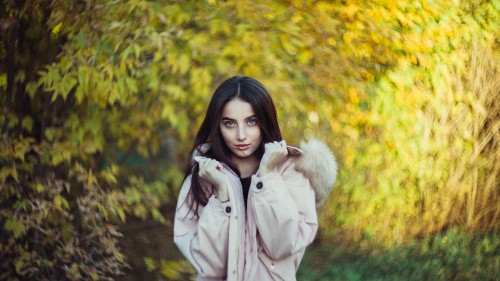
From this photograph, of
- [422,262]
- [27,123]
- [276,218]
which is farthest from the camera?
[422,262]

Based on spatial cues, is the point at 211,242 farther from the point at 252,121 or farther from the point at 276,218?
the point at 252,121

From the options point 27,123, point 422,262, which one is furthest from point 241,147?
point 422,262

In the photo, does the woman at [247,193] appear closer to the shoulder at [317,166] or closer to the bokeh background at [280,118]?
the shoulder at [317,166]

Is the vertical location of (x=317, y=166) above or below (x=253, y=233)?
above

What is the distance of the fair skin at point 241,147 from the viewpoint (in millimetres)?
2211

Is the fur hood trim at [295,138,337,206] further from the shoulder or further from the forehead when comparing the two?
the forehead

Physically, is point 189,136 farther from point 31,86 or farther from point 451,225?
point 451,225

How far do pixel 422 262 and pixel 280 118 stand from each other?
1.70 m

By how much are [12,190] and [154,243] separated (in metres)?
1.08

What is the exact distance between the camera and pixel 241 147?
7.59ft

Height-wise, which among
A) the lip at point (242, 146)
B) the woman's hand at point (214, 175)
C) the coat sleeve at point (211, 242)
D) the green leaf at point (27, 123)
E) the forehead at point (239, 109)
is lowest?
the coat sleeve at point (211, 242)

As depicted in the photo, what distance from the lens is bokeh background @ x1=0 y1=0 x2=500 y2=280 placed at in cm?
377

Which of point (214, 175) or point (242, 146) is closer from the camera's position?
point (214, 175)

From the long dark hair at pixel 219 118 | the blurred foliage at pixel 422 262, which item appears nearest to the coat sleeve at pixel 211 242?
the long dark hair at pixel 219 118
